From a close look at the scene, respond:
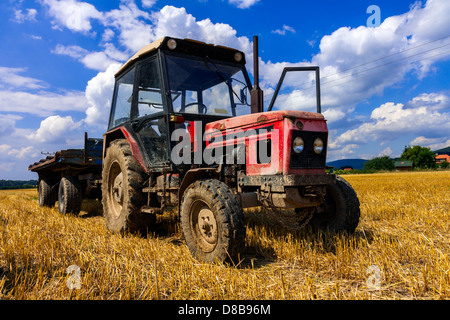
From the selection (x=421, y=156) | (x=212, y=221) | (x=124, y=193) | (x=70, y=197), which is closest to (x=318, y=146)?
(x=212, y=221)

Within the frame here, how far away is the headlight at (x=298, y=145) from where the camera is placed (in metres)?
3.21

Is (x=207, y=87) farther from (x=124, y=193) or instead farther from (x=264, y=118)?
(x=124, y=193)

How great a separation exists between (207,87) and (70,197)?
437cm

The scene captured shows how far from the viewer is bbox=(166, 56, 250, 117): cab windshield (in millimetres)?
4281

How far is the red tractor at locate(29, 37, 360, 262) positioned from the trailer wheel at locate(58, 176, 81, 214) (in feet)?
6.92

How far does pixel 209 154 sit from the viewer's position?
384 cm

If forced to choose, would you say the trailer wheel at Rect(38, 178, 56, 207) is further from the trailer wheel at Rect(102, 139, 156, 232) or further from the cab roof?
the cab roof

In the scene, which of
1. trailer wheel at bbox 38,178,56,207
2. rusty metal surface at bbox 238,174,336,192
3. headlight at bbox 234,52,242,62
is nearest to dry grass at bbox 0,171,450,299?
rusty metal surface at bbox 238,174,336,192
